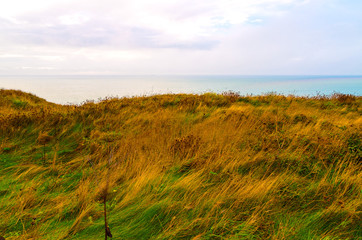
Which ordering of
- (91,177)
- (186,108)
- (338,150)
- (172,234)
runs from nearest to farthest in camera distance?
(172,234)
(91,177)
(338,150)
(186,108)

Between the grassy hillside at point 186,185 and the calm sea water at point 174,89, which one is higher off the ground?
the calm sea water at point 174,89

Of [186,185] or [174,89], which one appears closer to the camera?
[186,185]

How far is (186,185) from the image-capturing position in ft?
10.3

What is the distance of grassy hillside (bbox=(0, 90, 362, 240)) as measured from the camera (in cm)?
238

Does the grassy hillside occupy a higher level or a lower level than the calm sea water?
lower

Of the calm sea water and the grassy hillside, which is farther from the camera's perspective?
the calm sea water

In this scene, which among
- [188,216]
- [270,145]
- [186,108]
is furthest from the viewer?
[186,108]

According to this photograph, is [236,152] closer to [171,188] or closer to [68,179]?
[171,188]

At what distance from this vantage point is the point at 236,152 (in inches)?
169

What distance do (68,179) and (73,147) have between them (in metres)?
2.05

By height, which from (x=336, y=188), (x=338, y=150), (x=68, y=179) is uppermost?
(x=338, y=150)

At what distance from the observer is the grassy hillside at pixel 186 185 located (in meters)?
2.38

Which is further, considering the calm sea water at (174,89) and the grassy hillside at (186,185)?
the calm sea water at (174,89)

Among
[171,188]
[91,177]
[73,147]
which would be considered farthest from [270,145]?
[73,147]
